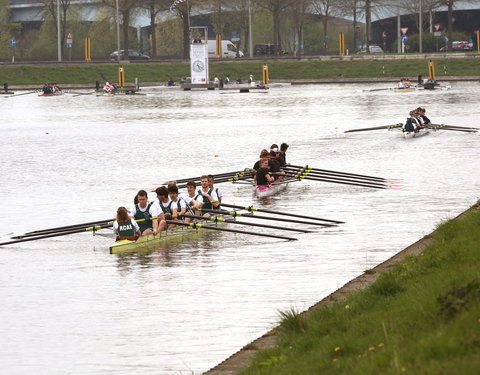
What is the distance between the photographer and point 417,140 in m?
45.6

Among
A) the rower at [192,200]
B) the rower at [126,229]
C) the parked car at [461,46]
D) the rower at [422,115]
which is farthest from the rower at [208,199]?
the parked car at [461,46]

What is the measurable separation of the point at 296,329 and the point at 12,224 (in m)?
15.0

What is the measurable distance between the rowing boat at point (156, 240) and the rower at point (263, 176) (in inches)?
259

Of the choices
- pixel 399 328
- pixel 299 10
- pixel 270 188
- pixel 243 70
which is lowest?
pixel 399 328

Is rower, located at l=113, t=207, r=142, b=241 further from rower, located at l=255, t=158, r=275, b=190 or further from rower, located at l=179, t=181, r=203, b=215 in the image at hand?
rower, located at l=255, t=158, r=275, b=190

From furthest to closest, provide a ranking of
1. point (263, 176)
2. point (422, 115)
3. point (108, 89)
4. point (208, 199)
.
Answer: point (108, 89) < point (422, 115) < point (263, 176) < point (208, 199)

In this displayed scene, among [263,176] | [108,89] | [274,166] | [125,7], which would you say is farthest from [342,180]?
[125,7]

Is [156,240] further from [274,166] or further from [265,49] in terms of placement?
[265,49]

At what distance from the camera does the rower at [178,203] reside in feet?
73.5

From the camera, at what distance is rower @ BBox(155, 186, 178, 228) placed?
22406 millimetres

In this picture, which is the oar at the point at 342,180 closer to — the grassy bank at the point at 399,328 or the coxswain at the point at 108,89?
the grassy bank at the point at 399,328

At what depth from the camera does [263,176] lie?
98.7 ft

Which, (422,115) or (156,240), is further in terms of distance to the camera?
(422,115)

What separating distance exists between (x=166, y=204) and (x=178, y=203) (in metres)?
0.32
